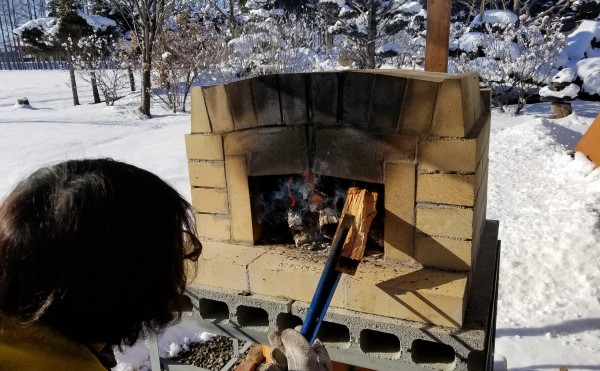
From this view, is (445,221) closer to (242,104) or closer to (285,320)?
(285,320)

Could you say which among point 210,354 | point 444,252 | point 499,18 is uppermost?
point 499,18

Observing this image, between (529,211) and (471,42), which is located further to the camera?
(471,42)

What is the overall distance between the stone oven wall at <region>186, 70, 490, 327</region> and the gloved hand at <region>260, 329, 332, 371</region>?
48cm

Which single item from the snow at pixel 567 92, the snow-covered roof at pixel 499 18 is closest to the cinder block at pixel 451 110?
the snow at pixel 567 92

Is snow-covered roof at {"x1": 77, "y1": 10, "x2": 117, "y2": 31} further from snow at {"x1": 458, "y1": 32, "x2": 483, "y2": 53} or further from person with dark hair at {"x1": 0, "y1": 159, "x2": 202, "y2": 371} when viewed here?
person with dark hair at {"x1": 0, "y1": 159, "x2": 202, "y2": 371}

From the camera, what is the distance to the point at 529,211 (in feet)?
15.3

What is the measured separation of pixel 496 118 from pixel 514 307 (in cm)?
737

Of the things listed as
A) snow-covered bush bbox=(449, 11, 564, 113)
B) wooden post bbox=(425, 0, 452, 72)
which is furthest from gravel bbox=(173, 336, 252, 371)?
snow-covered bush bbox=(449, 11, 564, 113)

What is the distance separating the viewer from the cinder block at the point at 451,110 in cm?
180

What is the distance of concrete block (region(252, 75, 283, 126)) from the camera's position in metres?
2.10

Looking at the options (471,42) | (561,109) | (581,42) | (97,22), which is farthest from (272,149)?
(97,22)

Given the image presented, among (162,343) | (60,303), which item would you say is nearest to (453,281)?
(60,303)

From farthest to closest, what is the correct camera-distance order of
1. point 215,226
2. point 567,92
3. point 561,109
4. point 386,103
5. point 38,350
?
point 561,109, point 567,92, point 215,226, point 386,103, point 38,350

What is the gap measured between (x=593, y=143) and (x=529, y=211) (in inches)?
52.8
